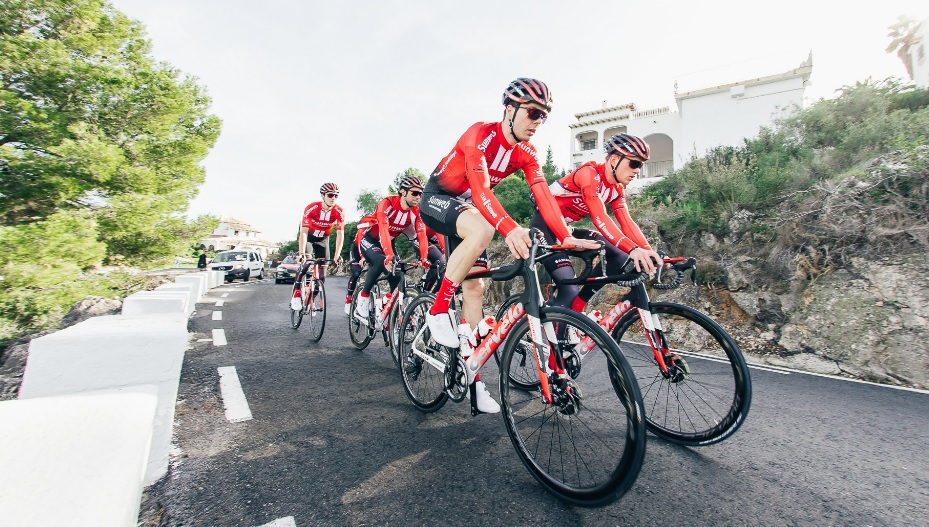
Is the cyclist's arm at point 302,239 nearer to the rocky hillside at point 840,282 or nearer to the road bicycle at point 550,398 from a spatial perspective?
the road bicycle at point 550,398

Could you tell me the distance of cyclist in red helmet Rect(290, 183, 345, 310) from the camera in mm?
6656

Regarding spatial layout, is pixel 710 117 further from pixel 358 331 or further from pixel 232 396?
pixel 232 396

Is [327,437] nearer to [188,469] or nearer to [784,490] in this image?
[188,469]

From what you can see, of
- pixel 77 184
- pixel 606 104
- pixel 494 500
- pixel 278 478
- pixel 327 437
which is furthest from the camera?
pixel 606 104

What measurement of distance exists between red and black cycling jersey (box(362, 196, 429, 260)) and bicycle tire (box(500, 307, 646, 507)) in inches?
102

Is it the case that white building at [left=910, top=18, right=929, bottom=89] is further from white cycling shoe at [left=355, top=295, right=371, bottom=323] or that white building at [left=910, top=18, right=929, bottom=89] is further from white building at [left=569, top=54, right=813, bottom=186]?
white cycling shoe at [left=355, top=295, right=371, bottom=323]

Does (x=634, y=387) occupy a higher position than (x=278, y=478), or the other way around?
(x=634, y=387)

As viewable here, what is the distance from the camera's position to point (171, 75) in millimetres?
12711

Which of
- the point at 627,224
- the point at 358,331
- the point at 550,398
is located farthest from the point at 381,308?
the point at 550,398

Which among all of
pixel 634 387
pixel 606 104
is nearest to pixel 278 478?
pixel 634 387

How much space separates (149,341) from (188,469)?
0.80m

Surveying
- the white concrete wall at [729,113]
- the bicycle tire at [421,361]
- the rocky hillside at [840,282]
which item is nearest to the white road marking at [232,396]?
the bicycle tire at [421,361]

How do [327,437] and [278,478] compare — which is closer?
[278,478]

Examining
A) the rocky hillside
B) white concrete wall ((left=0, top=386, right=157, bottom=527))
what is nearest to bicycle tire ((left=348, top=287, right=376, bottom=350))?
white concrete wall ((left=0, top=386, right=157, bottom=527))
